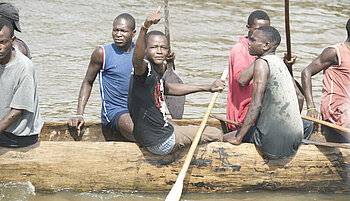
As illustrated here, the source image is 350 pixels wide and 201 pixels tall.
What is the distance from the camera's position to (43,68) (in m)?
9.45

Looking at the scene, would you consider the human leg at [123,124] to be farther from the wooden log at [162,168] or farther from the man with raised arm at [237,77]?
the man with raised arm at [237,77]

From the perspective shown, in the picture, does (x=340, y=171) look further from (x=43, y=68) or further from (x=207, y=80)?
(x=43, y=68)

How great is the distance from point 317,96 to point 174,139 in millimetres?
4689

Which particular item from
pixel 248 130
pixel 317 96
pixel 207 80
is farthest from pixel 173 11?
pixel 248 130

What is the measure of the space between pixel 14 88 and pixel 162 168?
133cm

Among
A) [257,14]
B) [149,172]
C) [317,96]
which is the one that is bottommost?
[317,96]

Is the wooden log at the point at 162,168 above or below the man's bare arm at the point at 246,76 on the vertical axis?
below

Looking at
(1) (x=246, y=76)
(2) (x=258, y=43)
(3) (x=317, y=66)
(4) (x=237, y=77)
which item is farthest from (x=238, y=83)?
(3) (x=317, y=66)

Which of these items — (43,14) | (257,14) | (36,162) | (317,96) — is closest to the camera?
(36,162)

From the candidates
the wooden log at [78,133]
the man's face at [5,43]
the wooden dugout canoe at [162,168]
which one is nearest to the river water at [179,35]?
the wooden log at [78,133]

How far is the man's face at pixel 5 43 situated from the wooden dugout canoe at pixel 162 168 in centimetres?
78

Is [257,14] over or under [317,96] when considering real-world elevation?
over

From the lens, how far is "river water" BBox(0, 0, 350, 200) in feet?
27.1

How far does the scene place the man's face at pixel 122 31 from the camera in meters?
4.77
